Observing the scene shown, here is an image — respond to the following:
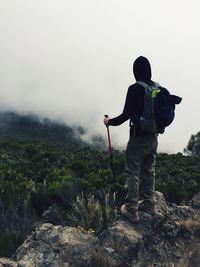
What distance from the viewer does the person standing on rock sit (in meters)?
7.00

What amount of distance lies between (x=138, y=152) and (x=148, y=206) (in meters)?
0.96

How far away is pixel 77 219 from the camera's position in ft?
25.9

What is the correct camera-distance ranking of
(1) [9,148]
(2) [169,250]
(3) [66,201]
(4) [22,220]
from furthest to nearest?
(1) [9,148] → (3) [66,201] → (4) [22,220] → (2) [169,250]

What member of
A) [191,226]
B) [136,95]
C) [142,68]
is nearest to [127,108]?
[136,95]

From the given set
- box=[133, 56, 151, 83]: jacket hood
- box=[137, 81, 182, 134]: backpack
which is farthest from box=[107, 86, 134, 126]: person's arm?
box=[133, 56, 151, 83]: jacket hood

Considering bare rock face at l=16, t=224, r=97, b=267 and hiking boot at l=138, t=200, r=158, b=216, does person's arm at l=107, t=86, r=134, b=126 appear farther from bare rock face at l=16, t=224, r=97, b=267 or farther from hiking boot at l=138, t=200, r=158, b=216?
bare rock face at l=16, t=224, r=97, b=267

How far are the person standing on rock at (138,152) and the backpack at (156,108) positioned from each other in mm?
72

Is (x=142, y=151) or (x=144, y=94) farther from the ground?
(x=144, y=94)

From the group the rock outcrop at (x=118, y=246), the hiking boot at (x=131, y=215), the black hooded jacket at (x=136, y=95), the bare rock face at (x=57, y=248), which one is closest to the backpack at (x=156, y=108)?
the black hooded jacket at (x=136, y=95)

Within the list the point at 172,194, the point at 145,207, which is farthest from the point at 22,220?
the point at 172,194

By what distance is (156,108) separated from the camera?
275 inches

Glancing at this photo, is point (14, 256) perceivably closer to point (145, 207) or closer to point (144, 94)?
point (145, 207)

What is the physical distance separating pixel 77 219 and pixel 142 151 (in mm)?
1517

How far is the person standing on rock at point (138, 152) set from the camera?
7.00 metres
